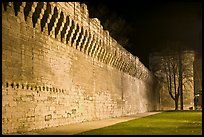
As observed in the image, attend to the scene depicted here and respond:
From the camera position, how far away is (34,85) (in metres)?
12.8

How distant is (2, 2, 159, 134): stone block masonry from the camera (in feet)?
37.4

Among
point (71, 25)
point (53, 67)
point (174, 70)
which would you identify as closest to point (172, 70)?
point (174, 70)

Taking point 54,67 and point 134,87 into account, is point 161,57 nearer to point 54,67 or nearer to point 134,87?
point 134,87

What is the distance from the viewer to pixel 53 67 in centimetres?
1455

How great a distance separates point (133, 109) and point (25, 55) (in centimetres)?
2033

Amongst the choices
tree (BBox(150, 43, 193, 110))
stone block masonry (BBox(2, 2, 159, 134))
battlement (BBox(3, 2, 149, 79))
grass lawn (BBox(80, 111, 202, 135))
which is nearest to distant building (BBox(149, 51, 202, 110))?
tree (BBox(150, 43, 193, 110))

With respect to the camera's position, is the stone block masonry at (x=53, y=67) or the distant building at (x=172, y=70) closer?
the stone block masonry at (x=53, y=67)

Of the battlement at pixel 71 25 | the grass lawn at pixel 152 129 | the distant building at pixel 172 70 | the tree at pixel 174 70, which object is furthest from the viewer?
the distant building at pixel 172 70

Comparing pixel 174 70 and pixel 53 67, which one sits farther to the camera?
pixel 174 70

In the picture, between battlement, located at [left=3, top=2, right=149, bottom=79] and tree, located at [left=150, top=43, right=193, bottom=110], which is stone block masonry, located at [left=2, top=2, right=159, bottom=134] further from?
tree, located at [left=150, top=43, right=193, bottom=110]

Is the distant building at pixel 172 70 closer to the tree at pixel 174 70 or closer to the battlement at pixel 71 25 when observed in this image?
the tree at pixel 174 70

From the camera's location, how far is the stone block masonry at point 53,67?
449 inches

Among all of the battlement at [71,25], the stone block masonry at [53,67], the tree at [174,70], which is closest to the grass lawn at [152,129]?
the stone block masonry at [53,67]

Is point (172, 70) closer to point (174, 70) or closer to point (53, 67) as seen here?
point (174, 70)
